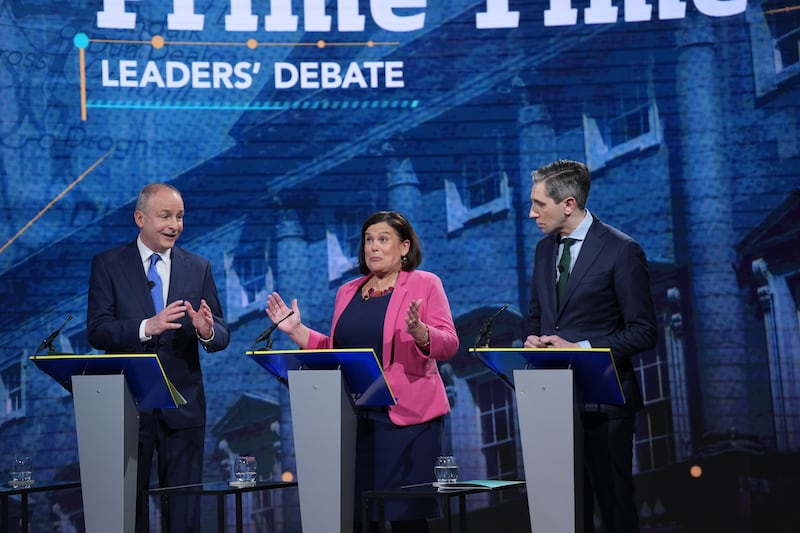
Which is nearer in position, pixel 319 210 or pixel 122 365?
pixel 122 365

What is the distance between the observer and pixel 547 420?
10.1 feet

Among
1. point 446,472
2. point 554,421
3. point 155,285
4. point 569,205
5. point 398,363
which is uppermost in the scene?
point 569,205

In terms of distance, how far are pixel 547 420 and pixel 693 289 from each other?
278cm

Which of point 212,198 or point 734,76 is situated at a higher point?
→ point 734,76

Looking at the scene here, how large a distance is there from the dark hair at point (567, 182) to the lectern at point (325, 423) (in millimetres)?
879

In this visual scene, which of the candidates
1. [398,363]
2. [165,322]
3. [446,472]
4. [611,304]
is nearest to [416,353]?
[398,363]

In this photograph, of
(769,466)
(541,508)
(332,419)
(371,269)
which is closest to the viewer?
(541,508)

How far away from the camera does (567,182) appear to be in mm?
3514

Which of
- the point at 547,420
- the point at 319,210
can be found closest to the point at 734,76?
the point at 319,210

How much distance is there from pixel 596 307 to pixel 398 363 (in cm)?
74

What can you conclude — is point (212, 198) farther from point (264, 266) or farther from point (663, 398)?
point (663, 398)

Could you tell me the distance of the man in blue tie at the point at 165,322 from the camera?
3723mm

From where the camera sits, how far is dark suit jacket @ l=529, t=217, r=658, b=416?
329 centimetres

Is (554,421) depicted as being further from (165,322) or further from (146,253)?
(146,253)
